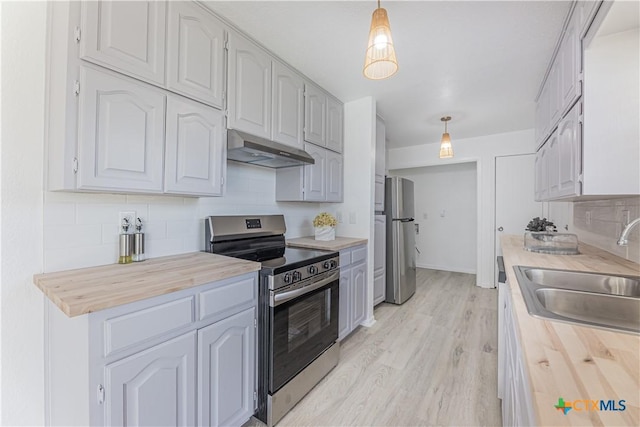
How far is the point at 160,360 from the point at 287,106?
1.87 m

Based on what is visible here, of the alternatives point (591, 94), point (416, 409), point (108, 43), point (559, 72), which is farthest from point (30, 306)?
point (559, 72)

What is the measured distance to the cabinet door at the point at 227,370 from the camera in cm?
125

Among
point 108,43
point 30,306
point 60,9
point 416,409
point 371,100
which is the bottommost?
point 416,409

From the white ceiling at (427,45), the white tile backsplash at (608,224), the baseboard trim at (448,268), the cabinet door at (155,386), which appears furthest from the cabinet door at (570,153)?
the baseboard trim at (448,268)

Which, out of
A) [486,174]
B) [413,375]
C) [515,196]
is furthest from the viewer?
[486,174]

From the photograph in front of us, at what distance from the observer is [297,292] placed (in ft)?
5.45

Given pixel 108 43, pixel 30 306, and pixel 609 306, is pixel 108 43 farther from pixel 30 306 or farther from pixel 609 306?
pixel 609 306

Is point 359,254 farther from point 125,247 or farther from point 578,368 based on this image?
point 578,368

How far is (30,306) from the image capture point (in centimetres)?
121

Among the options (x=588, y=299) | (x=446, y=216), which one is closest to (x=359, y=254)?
(x=588, y=299)

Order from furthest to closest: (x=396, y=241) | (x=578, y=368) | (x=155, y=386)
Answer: (x=396, y=241) → (x=155, y=386) → (x=578, y=368)

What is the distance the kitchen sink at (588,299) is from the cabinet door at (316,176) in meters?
1.68

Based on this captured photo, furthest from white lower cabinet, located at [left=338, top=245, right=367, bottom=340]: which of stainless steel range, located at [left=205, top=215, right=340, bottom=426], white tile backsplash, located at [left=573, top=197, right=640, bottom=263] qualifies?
white tile backsplash, located at [left=573, top=197, right=640, bottom=263]

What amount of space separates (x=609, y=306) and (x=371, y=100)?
8.01 feet
